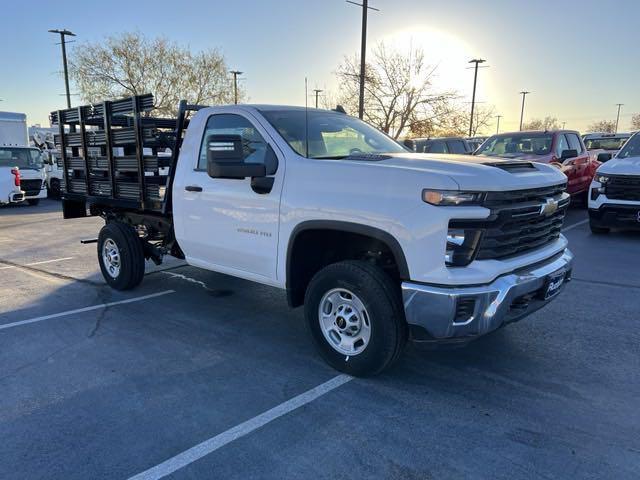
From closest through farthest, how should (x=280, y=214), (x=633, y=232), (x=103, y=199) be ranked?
(x=280, y=214)
(x=103, y=199)
(x=633, y=232)

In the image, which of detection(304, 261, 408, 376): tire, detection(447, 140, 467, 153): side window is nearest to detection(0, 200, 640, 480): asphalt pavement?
detection(304, 261, 408, 376): tire

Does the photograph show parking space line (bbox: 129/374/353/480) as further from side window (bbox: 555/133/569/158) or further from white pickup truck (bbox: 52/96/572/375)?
side window (bbox: 555/133/569/158)

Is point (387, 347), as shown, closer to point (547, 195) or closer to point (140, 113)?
point (547, 195)

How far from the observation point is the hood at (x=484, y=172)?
3.08 m

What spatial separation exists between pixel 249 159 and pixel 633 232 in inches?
342

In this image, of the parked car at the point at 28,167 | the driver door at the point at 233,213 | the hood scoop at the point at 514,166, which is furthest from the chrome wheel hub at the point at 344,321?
the parked car at the point at 28,167

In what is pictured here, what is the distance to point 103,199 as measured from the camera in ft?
20.6

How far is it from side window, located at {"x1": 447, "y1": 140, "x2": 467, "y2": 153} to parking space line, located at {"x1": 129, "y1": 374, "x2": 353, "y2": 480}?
12.3 meters

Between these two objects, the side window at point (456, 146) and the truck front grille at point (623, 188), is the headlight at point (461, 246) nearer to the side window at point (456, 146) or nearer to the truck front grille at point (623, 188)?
the truck front grille at point (623, 188)

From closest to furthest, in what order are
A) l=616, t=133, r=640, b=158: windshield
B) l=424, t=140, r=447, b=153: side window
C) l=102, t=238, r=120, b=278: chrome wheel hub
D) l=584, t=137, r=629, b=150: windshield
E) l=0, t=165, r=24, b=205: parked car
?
l=102, t=238, r=120, b=278: chrome wheel hub
l=616, t=133, r=640, b=158: windshield
l=424, t=140, r=447, b=153: side window
l=0, t=165, r=24, b=205: parked car
l=584, t=137, r=629, b=150: windshield

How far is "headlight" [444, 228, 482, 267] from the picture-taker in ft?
10.0

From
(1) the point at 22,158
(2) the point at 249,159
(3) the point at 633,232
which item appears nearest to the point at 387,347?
(2) the point at 249,159

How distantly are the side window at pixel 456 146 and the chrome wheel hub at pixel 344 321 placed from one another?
1206 centimetres

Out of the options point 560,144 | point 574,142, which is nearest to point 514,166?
point 560,144
